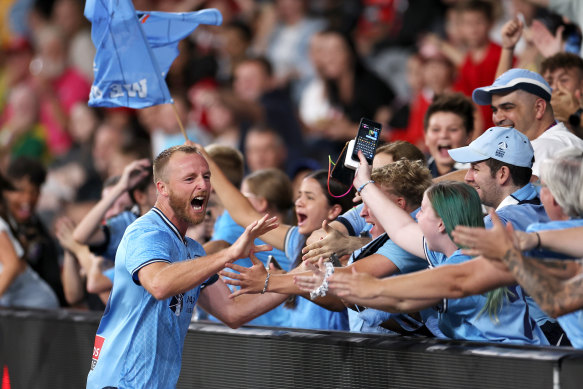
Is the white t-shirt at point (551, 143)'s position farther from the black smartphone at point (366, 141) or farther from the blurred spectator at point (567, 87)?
the black smartphone at point (366, 141)

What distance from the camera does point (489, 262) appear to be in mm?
3975

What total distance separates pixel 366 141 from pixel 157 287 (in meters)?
1.55

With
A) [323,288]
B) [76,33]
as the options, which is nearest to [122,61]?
[323,288]

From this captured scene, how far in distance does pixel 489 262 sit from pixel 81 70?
1109 centimetres

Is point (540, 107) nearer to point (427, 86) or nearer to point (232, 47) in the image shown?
point (427, 86)

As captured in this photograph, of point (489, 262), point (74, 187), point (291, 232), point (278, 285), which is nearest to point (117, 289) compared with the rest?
point (278, 285)

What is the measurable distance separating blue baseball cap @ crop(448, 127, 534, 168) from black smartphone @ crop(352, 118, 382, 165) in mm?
505

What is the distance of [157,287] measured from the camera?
4.34 meters

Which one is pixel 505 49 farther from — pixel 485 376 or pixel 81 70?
pixel 81 70

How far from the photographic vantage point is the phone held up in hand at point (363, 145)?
5078 millimetres

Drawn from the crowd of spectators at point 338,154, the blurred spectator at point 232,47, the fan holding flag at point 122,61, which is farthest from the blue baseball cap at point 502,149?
the blurred spectator at point 232,47

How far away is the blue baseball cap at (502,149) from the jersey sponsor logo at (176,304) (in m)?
1.73

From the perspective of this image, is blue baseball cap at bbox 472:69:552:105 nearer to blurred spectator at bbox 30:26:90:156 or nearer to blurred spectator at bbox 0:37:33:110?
blurred spectator at bbox 30:26:90:156

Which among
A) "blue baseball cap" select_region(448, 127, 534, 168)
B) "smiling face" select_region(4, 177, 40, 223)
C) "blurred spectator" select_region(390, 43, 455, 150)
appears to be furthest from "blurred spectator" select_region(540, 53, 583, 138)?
"smiling face" select_region(4, 177, 40, 223)
